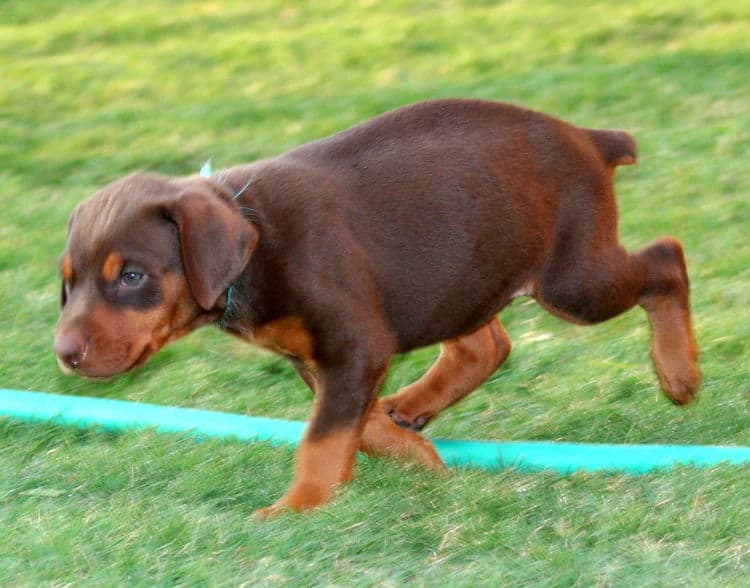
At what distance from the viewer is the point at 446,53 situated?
459 inches

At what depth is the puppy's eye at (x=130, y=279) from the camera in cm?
430

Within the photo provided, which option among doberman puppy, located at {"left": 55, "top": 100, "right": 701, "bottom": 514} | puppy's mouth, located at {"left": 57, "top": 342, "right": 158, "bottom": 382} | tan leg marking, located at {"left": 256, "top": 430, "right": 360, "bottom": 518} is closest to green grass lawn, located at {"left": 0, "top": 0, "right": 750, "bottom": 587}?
tan leg marking, located at {"left": 256, "top": 430, "right": 360, "bottom": 518}

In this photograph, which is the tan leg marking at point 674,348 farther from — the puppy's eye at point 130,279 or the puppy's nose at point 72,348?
the puppy's nose at point 72,348

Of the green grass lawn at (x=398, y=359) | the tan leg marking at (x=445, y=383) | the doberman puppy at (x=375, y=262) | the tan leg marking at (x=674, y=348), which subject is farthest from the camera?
the tan leg marking at (x=445, y=383)

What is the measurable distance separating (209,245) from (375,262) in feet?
2.32

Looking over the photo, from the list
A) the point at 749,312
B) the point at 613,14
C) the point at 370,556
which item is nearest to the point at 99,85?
the point at 613,14

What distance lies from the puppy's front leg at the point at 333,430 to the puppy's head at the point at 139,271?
0.49m

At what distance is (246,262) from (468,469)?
1.20m

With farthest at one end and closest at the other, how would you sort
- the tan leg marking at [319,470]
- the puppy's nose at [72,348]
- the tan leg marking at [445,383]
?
the tan leg marking at [445,383], the tan leg marking at [319,470], the puppy's nose at [72,348]

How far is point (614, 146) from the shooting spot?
217 inches

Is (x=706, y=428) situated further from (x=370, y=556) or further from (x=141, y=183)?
(x=141, y=183)

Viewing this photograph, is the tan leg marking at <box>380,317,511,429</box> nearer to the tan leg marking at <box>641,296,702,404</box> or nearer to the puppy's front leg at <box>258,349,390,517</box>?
the tan leg marking at <box>641,296,702,404</box>

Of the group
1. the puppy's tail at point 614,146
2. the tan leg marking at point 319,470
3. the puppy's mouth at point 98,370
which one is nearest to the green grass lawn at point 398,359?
the tan leg marking at point 319,470

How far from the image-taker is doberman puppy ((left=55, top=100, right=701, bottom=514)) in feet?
14.2
